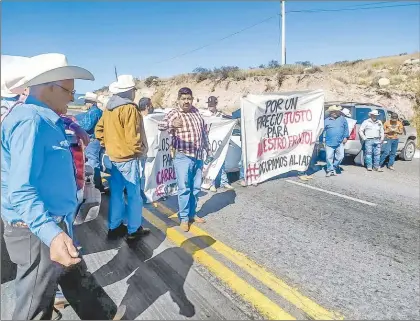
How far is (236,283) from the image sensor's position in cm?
296

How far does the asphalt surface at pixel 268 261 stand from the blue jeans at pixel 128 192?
301mm

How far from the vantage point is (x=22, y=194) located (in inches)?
62.1

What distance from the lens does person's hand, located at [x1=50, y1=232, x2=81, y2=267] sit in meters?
1.56

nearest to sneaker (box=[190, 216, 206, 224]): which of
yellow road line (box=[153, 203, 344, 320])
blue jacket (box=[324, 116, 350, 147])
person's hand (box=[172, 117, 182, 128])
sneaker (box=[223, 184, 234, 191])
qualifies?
yellow road line (box=[153, 203, 344, 320])

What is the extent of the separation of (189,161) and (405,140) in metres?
8.91

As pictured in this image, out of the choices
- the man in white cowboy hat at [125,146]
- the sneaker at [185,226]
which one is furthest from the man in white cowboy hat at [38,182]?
the sneaker at [185,226]

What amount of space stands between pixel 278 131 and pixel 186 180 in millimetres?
3278

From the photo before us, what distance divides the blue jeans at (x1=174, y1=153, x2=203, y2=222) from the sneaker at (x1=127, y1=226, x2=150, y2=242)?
495 millimetres

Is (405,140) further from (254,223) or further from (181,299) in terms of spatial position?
(181,299)

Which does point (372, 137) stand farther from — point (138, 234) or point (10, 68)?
point (10, 68)

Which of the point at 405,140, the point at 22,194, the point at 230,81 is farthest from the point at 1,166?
the point at 230,81

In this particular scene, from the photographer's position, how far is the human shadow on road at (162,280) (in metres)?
2.66

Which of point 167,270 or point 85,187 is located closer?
point 85,187

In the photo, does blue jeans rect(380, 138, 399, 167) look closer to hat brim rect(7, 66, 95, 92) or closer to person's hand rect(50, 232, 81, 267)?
hat brim rect(7, 66, 95, 92)
